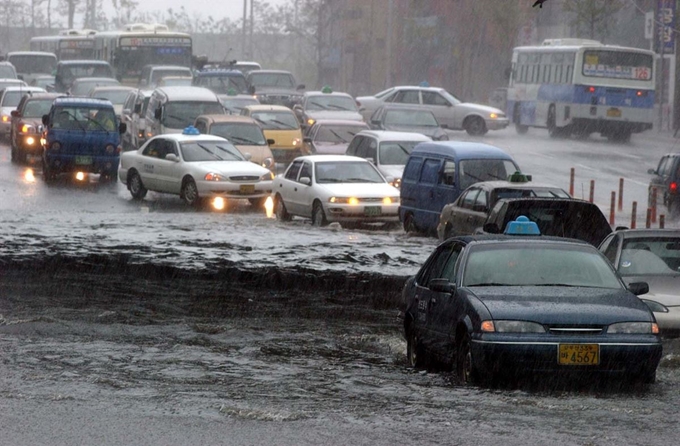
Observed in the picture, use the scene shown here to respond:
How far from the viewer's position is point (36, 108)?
3844 cm

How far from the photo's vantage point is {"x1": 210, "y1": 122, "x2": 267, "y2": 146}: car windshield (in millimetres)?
32656

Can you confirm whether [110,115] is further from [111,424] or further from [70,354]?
[111,424]

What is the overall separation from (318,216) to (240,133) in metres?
8.53

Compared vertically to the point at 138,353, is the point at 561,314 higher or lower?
higher

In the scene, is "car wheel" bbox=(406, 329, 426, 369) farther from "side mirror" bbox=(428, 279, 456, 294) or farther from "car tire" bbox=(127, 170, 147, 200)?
"car tire" bbox=(127, 170, 147, 200)

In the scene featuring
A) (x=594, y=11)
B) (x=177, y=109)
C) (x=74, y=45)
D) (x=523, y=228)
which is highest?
(x=594, y=11)

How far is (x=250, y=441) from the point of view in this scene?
26.0 feet

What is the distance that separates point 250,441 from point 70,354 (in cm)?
399

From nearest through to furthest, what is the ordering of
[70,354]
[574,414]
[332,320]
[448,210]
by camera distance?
[574,414] < [70,354] < [332,320] < [448,210]

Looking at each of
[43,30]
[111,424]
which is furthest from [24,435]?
[43,30]

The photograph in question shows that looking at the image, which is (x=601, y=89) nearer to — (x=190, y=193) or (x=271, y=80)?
(x=271, y=80)

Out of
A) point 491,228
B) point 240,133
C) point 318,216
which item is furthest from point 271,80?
point 491,228

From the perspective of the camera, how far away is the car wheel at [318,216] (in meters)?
24.7

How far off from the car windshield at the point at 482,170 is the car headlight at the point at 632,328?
12487 millimetres
